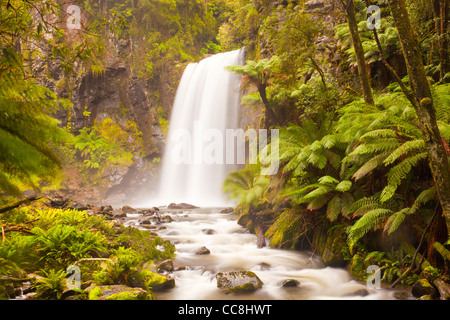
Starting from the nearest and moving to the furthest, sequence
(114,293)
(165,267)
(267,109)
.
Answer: (114,293) < (165,267) < (267,109)

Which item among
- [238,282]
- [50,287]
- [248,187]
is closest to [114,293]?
[50,287]

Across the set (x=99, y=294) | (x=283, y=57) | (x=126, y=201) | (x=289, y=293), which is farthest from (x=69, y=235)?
(x=126, y=201)

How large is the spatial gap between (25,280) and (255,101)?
23.0 feet

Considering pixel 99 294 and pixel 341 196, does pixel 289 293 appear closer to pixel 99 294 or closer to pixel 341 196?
pixel 341 196

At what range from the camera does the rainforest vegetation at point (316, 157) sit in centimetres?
193

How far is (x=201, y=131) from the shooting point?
690 inches

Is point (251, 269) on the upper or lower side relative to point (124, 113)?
lower

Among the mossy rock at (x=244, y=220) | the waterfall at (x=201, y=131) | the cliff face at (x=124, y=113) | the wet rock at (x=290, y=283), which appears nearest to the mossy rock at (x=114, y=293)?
the wet rock at (x=290, y=283)

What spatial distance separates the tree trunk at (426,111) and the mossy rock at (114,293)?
11.8 feet

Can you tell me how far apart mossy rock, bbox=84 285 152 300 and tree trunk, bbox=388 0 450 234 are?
3584mm

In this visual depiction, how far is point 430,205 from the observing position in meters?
3.96

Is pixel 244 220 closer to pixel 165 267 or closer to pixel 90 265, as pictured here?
pixel 165 267

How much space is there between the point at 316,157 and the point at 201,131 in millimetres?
13024

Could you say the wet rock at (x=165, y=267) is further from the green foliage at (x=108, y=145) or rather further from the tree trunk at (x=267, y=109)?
the green foliage at (x=108, y=145)
